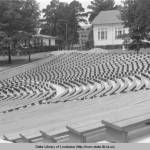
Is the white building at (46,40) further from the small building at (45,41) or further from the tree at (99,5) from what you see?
the tree at (99,5)

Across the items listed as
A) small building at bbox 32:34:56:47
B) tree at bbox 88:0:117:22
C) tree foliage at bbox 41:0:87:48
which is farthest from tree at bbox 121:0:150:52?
tree at bbox 88:0:117:22

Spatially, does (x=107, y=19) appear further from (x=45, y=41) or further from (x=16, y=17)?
(x=16, y=17)

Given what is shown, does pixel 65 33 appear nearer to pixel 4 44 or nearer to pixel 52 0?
pixel 52 0

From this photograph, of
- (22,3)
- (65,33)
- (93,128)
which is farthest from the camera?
(65,33)

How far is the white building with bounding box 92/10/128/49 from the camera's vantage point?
57.4 meters

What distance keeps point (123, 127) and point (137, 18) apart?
34.4 meters

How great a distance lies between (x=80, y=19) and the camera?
3177 inches

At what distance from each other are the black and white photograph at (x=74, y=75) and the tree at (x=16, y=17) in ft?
0.46

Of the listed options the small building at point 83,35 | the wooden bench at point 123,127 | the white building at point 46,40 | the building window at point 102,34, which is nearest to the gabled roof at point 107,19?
the building window at point 102,34

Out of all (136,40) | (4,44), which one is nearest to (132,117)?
(136,40)

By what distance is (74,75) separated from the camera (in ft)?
86.4

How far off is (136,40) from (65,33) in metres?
39.2

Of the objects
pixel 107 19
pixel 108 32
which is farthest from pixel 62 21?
pixel 108 32

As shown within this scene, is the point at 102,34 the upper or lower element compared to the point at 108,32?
lower
